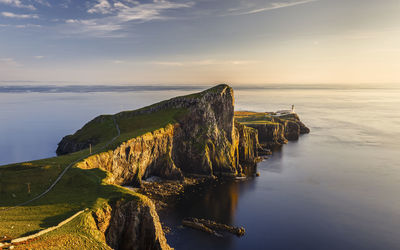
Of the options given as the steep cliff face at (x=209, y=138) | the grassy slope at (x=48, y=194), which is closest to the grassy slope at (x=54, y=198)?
the grassy slope at (x=48, y=194)

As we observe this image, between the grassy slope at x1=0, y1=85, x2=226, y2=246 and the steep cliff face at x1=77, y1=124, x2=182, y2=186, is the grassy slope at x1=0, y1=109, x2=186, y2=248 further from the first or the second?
the steep cliff face at x1=77, y1=124, x2=182, y2=186

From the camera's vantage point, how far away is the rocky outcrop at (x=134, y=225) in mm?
54062

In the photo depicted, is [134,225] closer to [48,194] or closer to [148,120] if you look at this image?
[48,194]

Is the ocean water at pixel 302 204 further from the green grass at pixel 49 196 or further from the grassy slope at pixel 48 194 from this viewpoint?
the grassy slope at pixel 48 194

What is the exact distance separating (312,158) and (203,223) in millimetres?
103596

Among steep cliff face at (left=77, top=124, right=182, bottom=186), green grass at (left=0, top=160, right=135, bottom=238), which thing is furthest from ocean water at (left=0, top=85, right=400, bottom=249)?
green grass at (left=0, top=160, right=135, bottom=238)

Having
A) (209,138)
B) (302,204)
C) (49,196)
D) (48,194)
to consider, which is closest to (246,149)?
(209,138)

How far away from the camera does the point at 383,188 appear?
107 meters

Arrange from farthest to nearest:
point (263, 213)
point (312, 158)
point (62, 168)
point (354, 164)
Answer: point (312, 158) → point (354, 164) → point (263, 213) → point (62, 168)

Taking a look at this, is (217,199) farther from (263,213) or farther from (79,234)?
(79,234)

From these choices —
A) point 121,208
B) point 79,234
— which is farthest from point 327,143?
point 79,234

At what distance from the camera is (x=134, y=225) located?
2153 inches

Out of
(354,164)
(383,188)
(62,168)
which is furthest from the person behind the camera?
(354,164)

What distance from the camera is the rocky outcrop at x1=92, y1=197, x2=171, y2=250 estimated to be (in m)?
54.1
